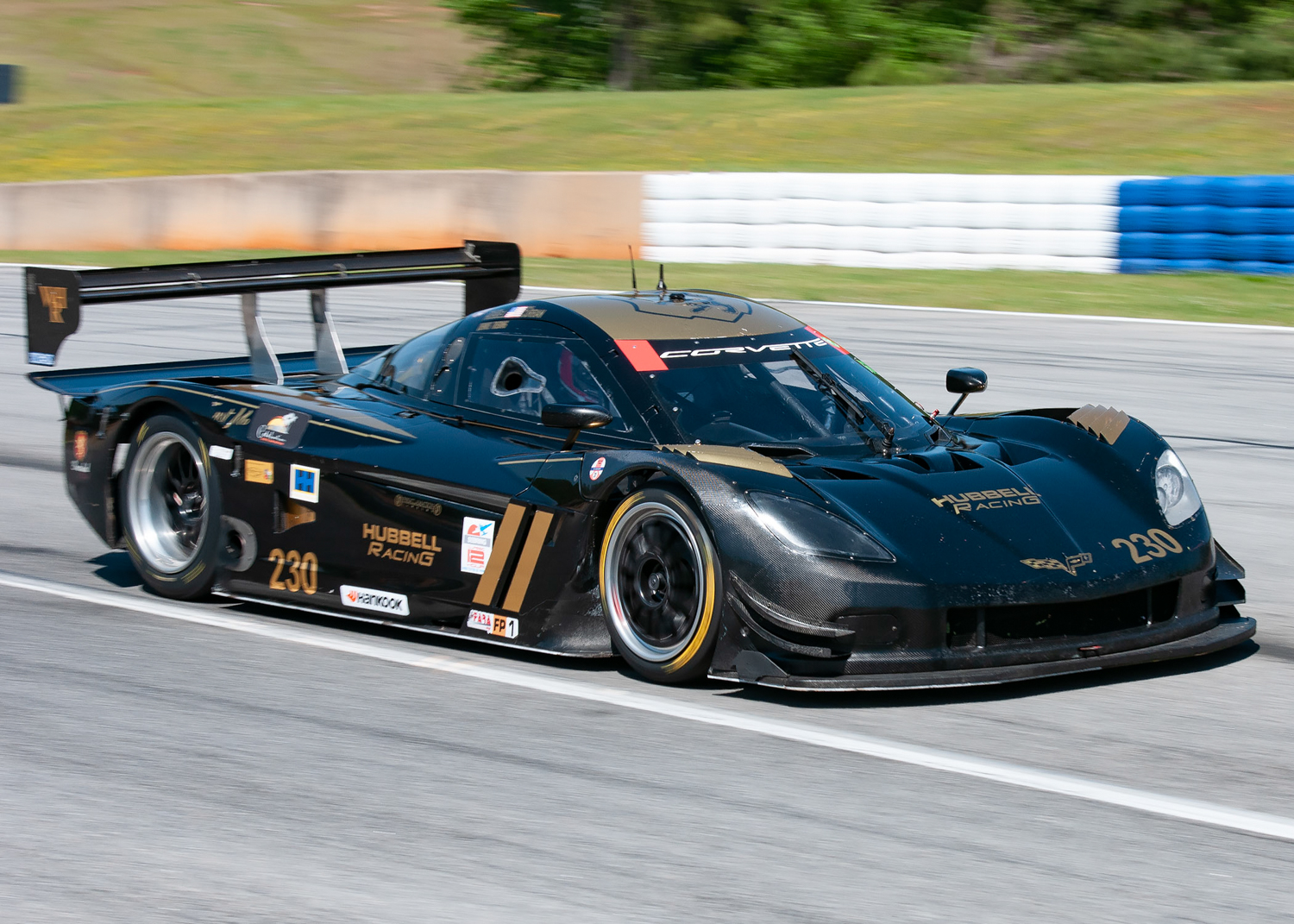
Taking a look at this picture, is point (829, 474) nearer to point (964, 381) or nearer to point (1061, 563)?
point (1061, 563)

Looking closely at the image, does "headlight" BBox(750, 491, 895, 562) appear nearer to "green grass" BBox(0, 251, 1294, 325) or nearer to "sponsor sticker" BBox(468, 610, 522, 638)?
"sponsor sticker" BBox(468, 610, 522, 638)

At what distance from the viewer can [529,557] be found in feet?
17.3

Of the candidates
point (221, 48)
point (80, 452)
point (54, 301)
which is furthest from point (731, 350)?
point (221, 48)

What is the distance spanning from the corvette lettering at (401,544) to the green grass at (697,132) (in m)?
15.6

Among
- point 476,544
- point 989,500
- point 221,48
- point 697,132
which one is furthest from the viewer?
point 221,48

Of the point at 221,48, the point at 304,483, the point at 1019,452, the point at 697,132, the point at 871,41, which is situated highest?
the point at 221,48

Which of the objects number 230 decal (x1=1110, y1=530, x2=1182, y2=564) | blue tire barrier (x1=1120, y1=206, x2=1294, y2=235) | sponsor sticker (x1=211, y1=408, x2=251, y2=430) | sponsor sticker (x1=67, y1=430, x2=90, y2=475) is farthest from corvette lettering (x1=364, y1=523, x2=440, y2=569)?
blue tire barrier (x1=1120, y1=206, x2=1294, y2=235)

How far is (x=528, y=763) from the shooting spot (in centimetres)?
434

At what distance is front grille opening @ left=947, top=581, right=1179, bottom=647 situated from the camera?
15.5ft

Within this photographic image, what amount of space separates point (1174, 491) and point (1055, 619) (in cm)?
95

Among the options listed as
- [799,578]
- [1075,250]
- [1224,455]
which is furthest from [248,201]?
[799,578]

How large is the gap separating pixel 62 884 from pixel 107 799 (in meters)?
0.54

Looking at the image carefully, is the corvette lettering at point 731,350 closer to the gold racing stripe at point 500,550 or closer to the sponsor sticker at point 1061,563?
the gold racing stripe at point 500,550

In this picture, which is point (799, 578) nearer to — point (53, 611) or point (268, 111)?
point (53, 611)
